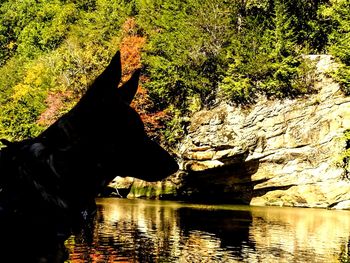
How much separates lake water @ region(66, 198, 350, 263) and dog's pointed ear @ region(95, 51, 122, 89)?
11.5 meters

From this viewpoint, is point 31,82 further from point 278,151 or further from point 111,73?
point 111,73

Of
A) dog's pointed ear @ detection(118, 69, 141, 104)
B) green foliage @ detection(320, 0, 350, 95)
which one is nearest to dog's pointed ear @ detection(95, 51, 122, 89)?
dog's pointed ear @ detection(118, 69, 141, 104)

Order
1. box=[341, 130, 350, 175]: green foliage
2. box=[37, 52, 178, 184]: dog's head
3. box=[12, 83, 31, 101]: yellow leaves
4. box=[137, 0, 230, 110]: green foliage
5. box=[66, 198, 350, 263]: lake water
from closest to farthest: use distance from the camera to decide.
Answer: box=[37, 52, 178, 184]: dog's head, box=[66, 198, 350, 263]: lake water, box=[341, 130, 350, 175]: green foliage, box=[137, 0, 230, 110]: green foliage, box=[12, 83, 31, 101]: yellow leaves

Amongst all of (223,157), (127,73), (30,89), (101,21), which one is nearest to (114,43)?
(127,73)

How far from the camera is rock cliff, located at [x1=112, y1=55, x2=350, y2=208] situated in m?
35.8

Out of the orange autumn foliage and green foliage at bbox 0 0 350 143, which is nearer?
green foliage at bbox 0 0 350 143

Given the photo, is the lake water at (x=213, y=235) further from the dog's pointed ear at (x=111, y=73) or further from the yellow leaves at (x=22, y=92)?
the yellow leaves at (x=22, y=92)

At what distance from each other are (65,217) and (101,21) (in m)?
54.2

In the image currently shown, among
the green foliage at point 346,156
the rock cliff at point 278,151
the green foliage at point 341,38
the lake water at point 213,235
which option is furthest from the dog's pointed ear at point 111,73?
the green foliage at point 341,38

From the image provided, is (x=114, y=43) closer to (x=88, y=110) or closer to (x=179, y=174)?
(x=179, y=174)

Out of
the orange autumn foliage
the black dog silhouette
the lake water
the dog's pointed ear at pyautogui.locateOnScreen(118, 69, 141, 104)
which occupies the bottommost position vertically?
the lake water

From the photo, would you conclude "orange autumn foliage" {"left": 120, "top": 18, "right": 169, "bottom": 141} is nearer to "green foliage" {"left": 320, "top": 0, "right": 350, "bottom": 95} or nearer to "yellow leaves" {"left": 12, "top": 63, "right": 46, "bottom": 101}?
"yellow leaves" {"left": 12, "top": 63, "right": 46, "bottom": 101}

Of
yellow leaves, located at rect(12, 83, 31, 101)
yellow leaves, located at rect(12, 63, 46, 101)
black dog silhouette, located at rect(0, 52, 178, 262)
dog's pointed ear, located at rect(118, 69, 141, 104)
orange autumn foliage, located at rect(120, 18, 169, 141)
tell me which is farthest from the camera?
yellow leaves, located at rect(12, 63, 46, 101)

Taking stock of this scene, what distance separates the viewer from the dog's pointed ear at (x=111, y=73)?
8.40 feet
